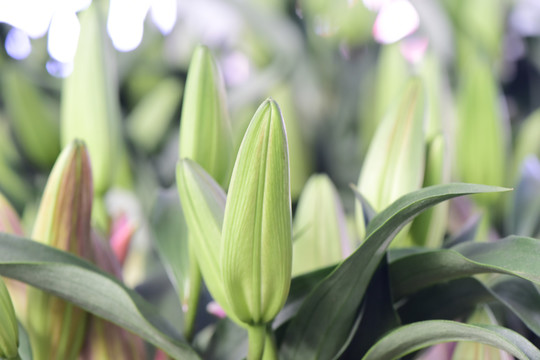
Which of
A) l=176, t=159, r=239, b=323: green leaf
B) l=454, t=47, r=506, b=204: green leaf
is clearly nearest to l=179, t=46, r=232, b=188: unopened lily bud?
l=176, t=159, r=239, b=323: green leaf

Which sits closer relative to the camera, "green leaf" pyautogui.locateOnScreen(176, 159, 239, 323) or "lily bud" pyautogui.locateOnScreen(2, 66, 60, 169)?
"green leaf" pyautogui.locateOnScreen(176, 159, 239, 323)

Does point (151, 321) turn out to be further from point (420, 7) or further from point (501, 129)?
point (420, 7)

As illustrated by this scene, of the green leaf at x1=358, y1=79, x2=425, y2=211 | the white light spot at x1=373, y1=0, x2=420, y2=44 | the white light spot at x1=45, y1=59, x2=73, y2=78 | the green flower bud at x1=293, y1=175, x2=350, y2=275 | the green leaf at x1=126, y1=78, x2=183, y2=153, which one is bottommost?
the green flower bud at x1=293, y1=175, x2=350, y2=275

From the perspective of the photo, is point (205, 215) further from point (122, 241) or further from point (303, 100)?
point (303, 100)

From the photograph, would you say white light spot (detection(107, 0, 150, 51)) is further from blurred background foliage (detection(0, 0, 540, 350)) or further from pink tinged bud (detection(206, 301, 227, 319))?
pink tinged bud (detection(206, 301, 227, 319))

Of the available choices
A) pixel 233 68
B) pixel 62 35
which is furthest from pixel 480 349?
pixel 233 68

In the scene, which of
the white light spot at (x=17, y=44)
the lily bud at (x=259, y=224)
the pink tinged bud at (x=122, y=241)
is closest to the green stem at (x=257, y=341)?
the lily bud at (x=259, y=224)

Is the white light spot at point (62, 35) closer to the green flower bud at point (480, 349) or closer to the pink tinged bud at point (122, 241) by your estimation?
the pink tinged bud at point (122, 241)

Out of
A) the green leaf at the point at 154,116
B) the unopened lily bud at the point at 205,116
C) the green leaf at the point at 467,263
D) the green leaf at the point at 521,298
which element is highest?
the green leaf at the point at 154,116
